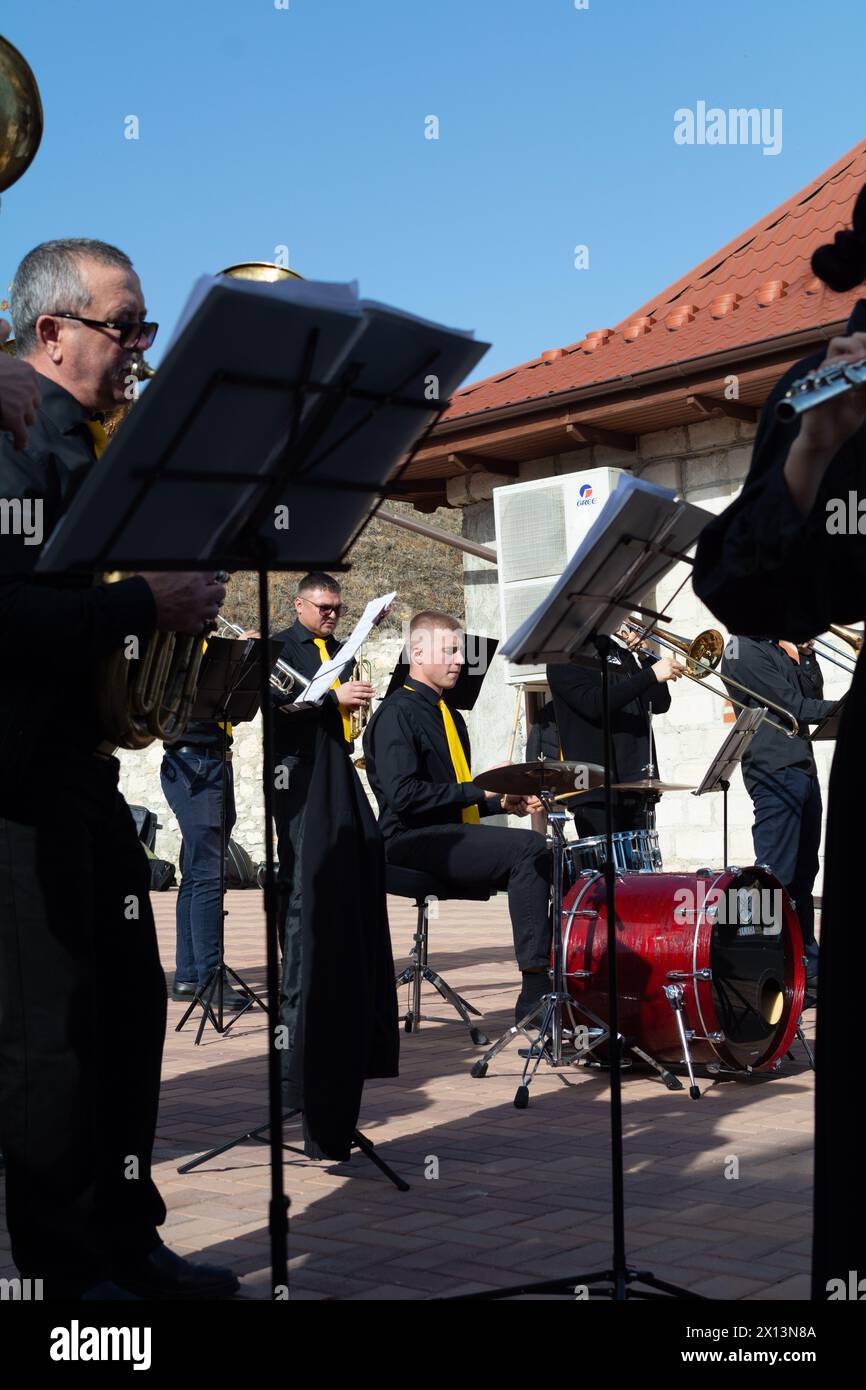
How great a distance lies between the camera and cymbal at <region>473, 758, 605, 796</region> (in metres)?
6.08

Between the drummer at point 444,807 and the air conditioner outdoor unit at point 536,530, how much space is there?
641 centimetres

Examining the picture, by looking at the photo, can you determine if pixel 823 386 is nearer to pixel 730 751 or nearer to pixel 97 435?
pixel 97 435

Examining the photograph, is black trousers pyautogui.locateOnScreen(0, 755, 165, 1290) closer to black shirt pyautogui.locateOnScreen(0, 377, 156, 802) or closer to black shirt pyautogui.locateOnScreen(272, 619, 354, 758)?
black shirt pyautogui.locateOnScreen(0, 377, 156, 802)

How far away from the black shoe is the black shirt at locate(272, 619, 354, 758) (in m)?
2.12

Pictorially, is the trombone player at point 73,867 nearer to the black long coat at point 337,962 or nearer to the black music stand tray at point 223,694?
the black long coat at point 337,962

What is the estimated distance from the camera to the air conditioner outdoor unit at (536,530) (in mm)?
14148

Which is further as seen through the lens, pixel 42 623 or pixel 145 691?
pixel 145 691

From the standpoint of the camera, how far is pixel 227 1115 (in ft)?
18.4

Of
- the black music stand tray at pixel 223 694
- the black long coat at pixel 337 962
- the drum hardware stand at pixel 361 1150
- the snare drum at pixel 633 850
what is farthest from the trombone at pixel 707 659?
the drum hardware stand at pixel 361 1150

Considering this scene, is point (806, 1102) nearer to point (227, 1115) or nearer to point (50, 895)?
point (227, 1115)

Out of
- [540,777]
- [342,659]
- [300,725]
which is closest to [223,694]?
[300,725]

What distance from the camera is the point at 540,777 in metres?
6.19

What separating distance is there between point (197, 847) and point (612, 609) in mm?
4852

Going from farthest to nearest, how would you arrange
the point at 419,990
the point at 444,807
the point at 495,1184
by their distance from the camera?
the point at 419,990
the point at 444,807
the point at 495,1184
